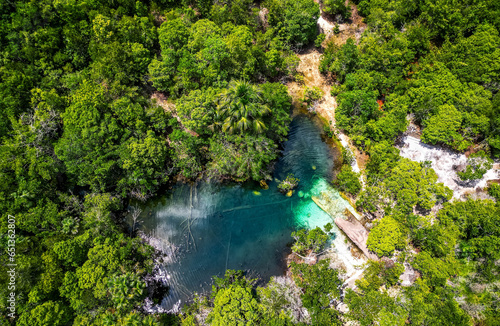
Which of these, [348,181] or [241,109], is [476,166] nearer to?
[348,181]

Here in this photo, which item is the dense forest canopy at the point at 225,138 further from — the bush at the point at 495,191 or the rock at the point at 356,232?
the rock at the point at 356,232

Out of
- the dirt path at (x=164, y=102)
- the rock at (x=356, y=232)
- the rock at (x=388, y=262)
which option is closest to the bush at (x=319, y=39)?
the dirt path at (x=164, y=102)

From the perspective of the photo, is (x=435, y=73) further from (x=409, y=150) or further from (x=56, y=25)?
(x=56, y=25)

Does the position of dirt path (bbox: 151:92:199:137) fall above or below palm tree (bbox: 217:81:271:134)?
below

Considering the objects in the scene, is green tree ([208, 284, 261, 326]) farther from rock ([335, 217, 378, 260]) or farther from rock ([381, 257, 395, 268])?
rock ([381, 257, 395, 268])

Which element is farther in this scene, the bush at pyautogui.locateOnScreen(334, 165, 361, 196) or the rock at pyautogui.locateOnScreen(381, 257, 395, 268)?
the bush at pyautogui.locateOnScreen(334, 165, 361, 196)

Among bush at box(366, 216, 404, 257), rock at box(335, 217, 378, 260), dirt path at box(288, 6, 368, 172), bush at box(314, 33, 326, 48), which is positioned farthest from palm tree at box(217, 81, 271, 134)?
bush at box(366, 216, 404, 257)
